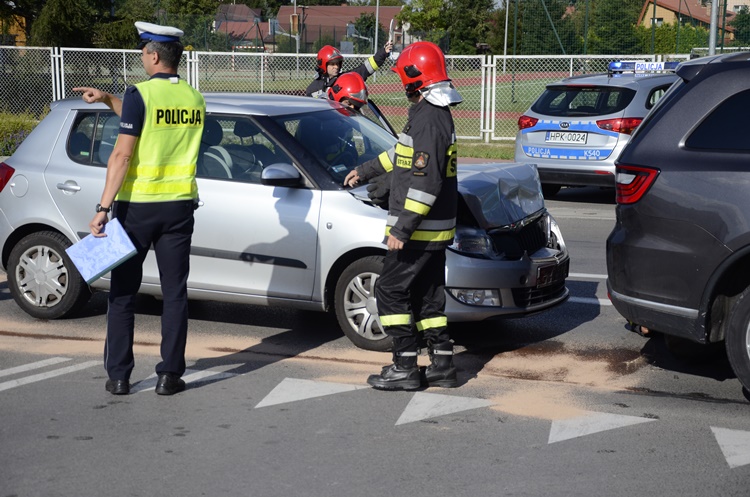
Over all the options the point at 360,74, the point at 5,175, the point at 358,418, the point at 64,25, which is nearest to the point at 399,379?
the point at 358,418

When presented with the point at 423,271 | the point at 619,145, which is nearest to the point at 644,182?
the point at 423,271

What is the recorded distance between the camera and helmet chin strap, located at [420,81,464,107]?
5355 mm

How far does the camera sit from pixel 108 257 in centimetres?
536

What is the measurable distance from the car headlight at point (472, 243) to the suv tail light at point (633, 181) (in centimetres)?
97

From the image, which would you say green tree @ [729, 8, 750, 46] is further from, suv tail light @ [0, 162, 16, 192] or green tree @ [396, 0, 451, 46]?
green tree @ [396, 0, 451, 46]

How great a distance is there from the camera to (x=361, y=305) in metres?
6.45

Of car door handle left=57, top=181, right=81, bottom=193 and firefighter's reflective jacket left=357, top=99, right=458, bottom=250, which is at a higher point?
firefighter's reflective jacket left=357, top=99, right=458, bottom=250

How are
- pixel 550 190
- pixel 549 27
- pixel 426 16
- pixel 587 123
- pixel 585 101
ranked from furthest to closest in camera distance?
pixel 426 16 < pixel 549 27 < pixel 550 190 < pixel 585 101 < pixel 587 123

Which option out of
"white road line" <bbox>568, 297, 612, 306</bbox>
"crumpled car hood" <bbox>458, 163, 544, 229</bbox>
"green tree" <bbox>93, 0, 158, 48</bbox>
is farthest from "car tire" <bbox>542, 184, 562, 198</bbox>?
"green tree" <bbox>93, 0, 158, 48</bbox>

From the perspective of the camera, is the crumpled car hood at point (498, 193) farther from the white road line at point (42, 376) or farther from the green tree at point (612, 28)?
the green tree at point (612, 28)

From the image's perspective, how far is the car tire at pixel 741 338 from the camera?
17.1 ft

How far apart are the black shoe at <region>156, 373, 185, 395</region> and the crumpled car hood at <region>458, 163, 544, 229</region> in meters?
2.02

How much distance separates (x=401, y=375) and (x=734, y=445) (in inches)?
68.9

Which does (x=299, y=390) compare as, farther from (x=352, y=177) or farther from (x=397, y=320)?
(x=352, y=177)
